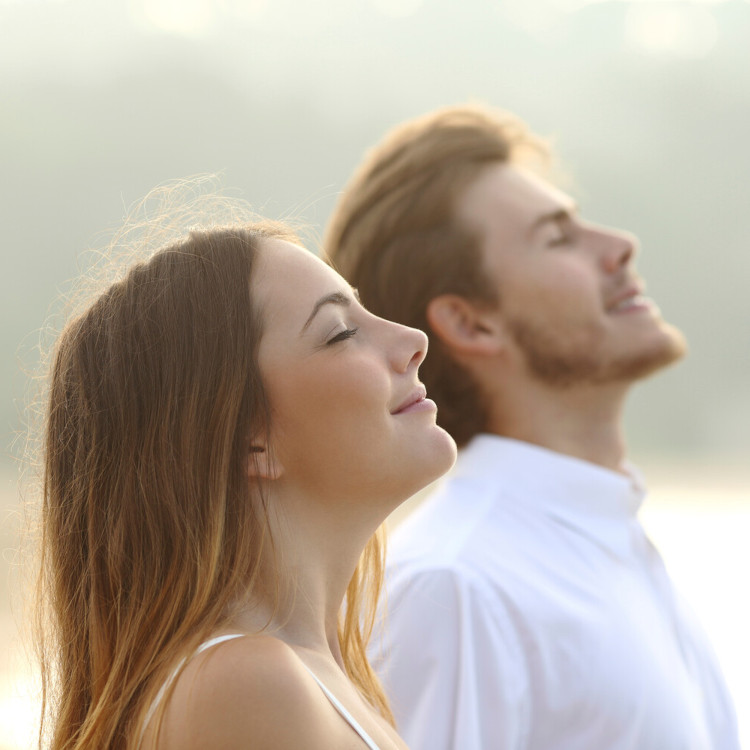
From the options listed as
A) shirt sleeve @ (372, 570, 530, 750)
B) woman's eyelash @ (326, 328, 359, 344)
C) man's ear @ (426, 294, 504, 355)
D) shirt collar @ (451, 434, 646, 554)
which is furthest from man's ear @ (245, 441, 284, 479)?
man's ear @ (426, 294, 504, 355)

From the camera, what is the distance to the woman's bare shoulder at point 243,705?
0.83m

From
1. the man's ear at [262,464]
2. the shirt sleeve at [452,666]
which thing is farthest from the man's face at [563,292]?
the man's ear at [262,464]

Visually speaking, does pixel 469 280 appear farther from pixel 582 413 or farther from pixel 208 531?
pixel 208 531

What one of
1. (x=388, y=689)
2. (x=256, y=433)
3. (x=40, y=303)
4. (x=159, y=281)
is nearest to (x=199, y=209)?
(x=159, y=281)

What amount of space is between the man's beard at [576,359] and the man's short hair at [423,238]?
0.34 ft

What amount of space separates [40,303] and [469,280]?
6.31m

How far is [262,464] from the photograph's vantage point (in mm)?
1010

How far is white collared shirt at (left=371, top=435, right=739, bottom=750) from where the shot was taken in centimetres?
142

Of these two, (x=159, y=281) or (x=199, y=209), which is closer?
(x=159, y=281)

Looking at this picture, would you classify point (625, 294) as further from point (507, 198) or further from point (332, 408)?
point (332, 408)

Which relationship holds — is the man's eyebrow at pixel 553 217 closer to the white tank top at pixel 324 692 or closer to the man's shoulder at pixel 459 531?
the man's shoulder at pixel 459 531

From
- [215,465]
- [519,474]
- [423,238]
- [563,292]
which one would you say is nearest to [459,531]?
[519,474]

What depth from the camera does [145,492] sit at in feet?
3.23

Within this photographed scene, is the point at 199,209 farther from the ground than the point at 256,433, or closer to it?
farther from the ground
